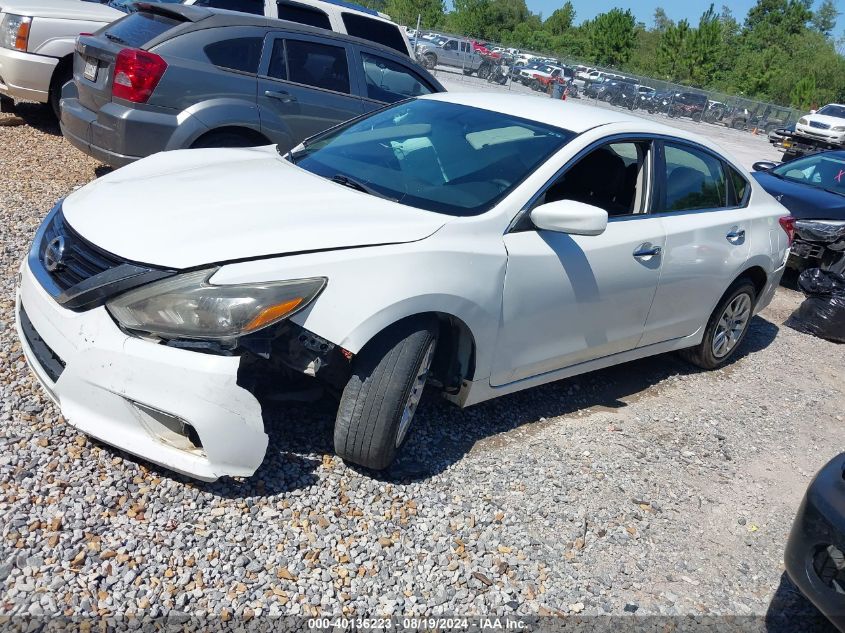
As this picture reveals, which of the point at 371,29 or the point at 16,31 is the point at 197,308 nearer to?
the point at 16,31

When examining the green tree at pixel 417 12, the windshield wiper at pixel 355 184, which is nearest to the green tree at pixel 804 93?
the green tree at pixel 417 12

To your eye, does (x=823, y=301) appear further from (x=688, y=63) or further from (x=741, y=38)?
(x=741, y=38)

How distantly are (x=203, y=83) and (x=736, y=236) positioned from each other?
423 centimetres

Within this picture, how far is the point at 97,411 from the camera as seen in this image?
2.97m

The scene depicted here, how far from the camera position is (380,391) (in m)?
3.23

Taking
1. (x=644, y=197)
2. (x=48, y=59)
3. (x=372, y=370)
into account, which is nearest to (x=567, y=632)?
(x=372, y=370)

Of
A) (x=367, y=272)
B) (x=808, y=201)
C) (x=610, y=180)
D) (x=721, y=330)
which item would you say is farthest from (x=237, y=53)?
(x=808, y=201)

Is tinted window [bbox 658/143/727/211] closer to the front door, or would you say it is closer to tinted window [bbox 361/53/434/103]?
the front door

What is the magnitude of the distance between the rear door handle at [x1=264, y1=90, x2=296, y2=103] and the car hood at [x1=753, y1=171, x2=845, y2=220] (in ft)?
16.8

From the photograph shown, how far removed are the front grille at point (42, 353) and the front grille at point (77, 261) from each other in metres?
0.27

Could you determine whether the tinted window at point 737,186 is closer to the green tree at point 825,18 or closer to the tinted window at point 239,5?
the tinted window at point 239,5

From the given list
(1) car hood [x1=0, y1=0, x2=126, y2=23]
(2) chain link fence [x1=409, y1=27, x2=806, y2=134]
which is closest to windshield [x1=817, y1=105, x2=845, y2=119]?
(2) chain link fence [x1=409, y1=27, x2=806, y2=134]

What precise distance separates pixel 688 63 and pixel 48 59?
195ft

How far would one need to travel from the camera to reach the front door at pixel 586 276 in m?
3.72
